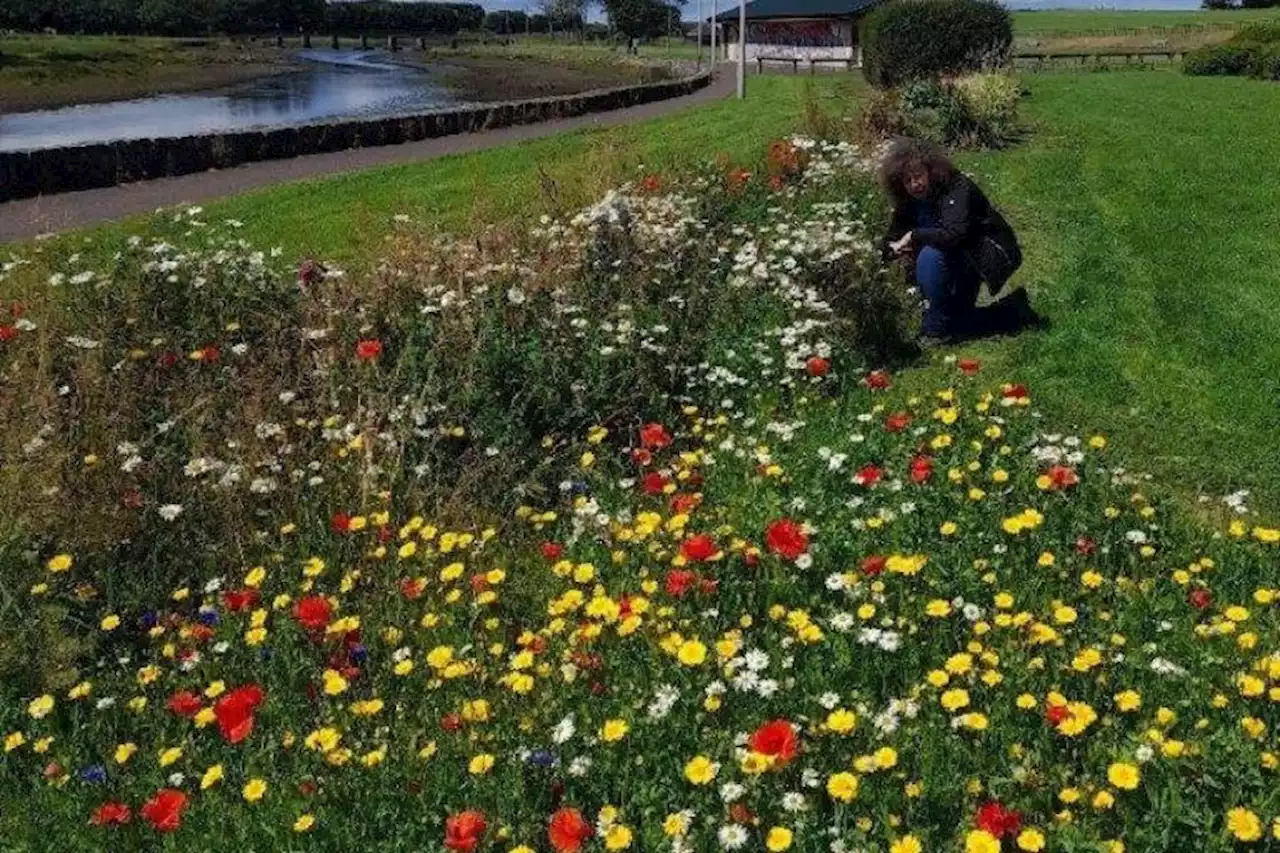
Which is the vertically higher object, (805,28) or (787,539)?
(805,28)

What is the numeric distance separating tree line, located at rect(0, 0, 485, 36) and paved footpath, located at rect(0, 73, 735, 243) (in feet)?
311

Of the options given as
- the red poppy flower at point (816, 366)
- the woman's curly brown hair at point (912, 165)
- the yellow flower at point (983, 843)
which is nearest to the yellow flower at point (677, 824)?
the yellow flower at point (983, 843)

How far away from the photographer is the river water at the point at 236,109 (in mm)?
29625

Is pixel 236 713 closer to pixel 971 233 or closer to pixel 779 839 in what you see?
pixel 779 839

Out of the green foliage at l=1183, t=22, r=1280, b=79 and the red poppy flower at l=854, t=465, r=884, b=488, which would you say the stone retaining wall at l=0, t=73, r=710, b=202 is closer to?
the red poppy flower at l=854, t=465, r=884, b=488

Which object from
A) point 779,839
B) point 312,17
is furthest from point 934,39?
point 312,17

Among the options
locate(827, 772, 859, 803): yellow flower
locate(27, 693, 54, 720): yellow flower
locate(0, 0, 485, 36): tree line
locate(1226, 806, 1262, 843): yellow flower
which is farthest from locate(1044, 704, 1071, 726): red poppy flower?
locate(0, 0, 485, 36): tree line

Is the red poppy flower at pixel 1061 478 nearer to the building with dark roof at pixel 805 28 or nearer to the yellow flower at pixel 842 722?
the yellow flower at pixel 842 722

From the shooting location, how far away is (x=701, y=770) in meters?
2.75

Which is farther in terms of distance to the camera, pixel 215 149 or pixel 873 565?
pixel 215 149

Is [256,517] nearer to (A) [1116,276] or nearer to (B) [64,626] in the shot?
(B) [64,626]

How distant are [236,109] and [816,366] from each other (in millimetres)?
39101

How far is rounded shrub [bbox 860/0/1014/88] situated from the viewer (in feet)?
75.9

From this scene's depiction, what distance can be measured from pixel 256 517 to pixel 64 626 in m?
0.91
